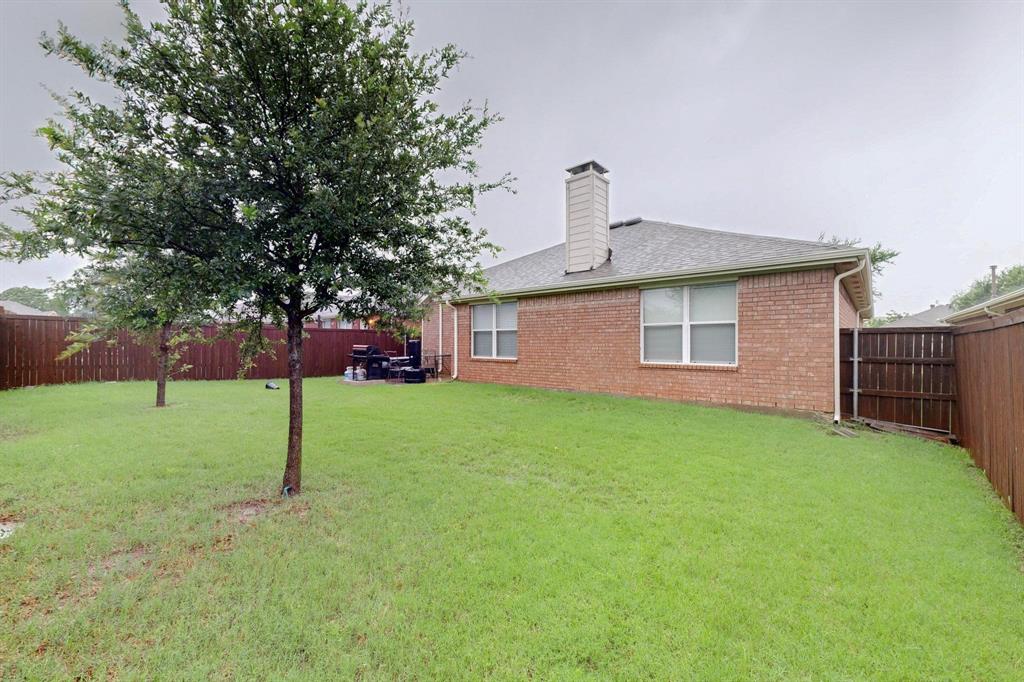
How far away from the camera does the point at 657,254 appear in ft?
33.0

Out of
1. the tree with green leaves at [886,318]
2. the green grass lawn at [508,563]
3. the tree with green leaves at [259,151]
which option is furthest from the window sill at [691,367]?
the tree with green leaves at [886,318]

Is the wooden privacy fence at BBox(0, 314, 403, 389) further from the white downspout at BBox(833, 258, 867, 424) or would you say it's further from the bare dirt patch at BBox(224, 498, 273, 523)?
the white downspout at BBox(833, 258, 867, 424)

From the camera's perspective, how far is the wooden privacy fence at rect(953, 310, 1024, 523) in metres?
3.53

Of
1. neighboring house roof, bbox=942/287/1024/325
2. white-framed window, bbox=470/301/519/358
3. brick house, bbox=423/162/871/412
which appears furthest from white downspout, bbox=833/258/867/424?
white-framed window, bbox=470/301/519/358

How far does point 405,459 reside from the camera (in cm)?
521

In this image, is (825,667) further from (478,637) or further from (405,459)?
(405,459)

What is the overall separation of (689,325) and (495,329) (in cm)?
552

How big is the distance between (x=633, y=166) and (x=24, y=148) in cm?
1590

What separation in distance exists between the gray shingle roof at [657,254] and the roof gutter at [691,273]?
0.06 meters

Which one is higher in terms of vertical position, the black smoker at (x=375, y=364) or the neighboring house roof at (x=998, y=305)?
the neighboring house roof at (x=998, y=305)

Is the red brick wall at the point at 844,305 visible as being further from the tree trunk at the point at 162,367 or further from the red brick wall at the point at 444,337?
the tree trunk at the point at 162,367

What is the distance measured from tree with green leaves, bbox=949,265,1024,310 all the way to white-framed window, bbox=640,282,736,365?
41357 mm

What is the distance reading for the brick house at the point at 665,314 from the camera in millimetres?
7312

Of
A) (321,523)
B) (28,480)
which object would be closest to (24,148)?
(28,480)
